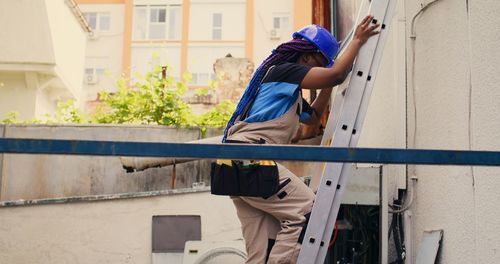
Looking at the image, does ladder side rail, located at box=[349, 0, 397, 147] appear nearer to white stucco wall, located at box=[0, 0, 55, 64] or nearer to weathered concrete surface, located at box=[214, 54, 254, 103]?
weathered concrete surface, located at box=[214, 54, 254, 103]

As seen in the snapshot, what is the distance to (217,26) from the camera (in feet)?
111

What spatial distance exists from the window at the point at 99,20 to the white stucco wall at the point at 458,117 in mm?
32170

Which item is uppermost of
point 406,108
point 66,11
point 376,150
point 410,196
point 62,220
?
point 66,11

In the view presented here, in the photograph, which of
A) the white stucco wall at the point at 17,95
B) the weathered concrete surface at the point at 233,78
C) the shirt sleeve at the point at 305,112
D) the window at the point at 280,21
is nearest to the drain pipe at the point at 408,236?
the shirt sleeve at the point at 305,112

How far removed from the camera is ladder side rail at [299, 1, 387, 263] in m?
2.96

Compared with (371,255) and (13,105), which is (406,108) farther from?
(13,105)

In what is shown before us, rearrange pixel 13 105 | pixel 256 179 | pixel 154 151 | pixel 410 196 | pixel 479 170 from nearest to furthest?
pixel 154 151
pixel 256 179
pixel 479 170
pixel 410 196
pixel 13 105

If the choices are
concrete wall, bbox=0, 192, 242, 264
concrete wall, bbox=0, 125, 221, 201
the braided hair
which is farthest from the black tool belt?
concrete wall, bbox=0, 125, 221, 201

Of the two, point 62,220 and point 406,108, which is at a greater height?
point 406,108

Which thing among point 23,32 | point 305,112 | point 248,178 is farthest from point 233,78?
point 248,178

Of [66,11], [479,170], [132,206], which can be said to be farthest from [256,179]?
[66,11]

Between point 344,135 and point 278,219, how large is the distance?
1.67 feet

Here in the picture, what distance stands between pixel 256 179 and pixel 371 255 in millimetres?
1817

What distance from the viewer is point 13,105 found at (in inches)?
642
